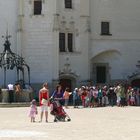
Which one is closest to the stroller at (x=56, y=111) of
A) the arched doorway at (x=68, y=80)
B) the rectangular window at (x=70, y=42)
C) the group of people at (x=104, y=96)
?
the group of people at (x=104, y=96)

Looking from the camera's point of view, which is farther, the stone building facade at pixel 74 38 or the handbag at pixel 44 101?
the stone building facade at pixel 74 38

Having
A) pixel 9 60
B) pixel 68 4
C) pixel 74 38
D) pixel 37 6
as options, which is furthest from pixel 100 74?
pixel 9 60

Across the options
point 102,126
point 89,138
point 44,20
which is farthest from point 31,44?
point 89,138

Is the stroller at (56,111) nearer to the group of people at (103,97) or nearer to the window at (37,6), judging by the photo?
the group of people at (103,97)

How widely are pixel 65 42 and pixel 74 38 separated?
2.86ft

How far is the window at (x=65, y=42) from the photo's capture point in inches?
2009

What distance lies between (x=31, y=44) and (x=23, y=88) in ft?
16.6

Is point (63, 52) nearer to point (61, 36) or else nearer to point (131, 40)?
point (61, 36)

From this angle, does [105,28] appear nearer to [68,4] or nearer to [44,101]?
[68,4]

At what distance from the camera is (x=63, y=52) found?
166 feet

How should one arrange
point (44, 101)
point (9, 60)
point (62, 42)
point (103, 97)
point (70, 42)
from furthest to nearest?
point (70, 42) < point (62, 42) < point (9, 60) < point (103, 97) < point (44, 101)

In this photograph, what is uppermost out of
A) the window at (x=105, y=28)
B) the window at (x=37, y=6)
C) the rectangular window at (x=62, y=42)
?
the window at (x=37, y=6)

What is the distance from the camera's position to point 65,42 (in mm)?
51281

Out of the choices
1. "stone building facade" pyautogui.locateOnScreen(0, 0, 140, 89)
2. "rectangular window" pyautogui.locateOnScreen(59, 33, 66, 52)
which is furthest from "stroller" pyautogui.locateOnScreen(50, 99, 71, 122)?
"rectangular window" pyautogui.locateOnScreen(59, 33, 66, 52)
